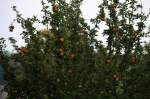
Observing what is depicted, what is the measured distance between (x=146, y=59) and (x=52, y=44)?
12.9 ft

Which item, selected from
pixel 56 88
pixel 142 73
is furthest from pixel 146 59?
pixel 56 88

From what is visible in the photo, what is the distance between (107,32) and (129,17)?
1043mm

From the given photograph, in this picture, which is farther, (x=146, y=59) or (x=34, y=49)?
(x=146, y=59)

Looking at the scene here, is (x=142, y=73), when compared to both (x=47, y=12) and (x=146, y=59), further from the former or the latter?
(x=47, y=12)

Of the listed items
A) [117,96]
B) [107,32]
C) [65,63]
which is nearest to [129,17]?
[107,32]

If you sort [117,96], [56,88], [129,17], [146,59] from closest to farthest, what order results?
[56,88], [117,96], [146,59], [129,17]

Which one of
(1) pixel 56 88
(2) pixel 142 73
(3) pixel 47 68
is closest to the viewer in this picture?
(3) pixel 47 68

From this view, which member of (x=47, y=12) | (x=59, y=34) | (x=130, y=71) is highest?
(x=47, y=12)

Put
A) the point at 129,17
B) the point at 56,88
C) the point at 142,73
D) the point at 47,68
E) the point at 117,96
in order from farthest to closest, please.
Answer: the point at 129,17 < the point at 142,73 < the point at 117,96 < the point at 56,88 < the point at 47,68

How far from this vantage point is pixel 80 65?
757 cm

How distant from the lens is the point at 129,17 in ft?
36.4

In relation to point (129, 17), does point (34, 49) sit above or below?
below

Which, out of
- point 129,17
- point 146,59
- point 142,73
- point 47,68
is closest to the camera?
point 47,68

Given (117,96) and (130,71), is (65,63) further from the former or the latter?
(130,71)
